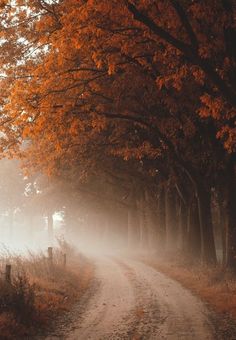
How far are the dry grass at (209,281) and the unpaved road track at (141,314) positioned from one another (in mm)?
502

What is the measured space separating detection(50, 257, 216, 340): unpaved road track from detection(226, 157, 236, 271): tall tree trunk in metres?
2.50

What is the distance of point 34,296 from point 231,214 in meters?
9.36

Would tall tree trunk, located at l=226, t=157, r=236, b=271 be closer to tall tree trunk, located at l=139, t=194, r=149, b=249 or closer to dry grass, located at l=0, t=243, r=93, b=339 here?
dry grass, located at l=0, t=243, r=93, b=339

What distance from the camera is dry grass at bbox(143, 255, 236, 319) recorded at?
12344mm

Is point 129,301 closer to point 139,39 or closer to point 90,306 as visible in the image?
point 90,306

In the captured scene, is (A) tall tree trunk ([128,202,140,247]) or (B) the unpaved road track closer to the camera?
(B) the unpaved road track

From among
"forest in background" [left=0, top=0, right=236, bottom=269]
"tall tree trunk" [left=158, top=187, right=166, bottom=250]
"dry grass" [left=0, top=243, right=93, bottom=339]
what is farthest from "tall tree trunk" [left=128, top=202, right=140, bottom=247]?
"dry grass" [left=0, top=243, right=93, bottom=339]

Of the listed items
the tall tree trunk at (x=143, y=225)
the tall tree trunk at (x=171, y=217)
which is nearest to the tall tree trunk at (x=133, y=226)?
the tall tree trunk at (x=143, y=225)

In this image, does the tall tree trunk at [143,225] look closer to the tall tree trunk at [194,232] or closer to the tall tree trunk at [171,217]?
the tall tree trunk at [171,217]

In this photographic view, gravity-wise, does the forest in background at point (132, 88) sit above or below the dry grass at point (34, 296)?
above

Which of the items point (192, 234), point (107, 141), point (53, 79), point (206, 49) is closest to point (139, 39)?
point (206, 49)

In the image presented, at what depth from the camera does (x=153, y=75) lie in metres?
15.6

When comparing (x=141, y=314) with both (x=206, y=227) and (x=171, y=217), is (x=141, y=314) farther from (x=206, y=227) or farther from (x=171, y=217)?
(x=171, y=217)

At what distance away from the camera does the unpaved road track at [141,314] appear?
9.27 meters
